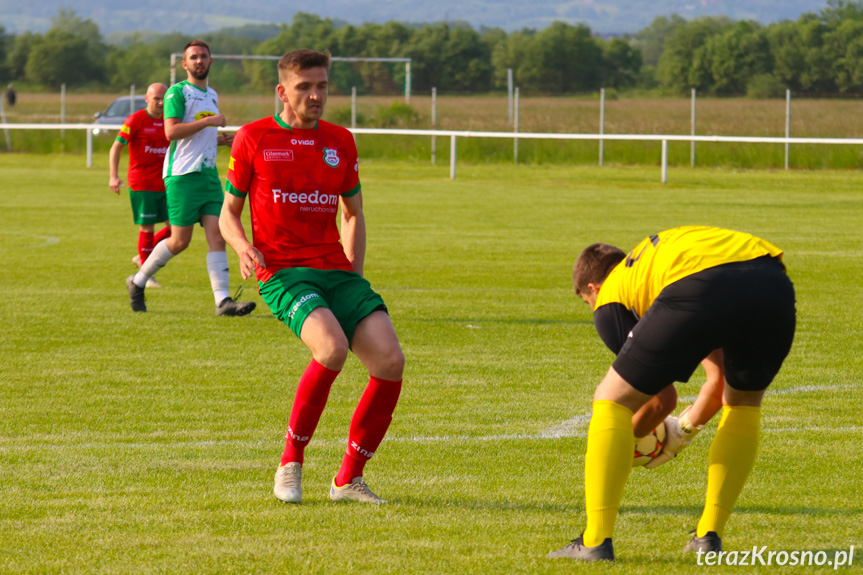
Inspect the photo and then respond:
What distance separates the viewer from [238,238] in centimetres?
514

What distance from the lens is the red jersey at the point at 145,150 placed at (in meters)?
11.3

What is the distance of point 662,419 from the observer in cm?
467

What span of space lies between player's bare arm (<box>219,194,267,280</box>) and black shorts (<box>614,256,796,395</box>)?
172cm

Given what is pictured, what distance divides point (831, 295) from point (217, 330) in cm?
577

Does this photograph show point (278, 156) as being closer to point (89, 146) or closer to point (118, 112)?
point (89, 146)

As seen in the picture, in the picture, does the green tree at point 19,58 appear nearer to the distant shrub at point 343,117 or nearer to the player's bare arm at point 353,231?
the distant shrub at point 343,117

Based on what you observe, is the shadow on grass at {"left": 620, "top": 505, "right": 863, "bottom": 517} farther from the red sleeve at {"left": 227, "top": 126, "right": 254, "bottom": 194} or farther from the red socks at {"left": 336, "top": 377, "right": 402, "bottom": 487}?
the red sleeve at {"left": 227, "top": 126, "right": 254, "bottom": 194}

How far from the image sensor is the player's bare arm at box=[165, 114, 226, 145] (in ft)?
31.6

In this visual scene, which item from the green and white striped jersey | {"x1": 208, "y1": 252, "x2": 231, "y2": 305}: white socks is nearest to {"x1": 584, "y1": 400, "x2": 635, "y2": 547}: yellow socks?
{"x1": 208, "y1": 252, "x2": 231, "y2": 305}: white socks

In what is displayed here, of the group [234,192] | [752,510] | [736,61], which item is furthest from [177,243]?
[736,61]

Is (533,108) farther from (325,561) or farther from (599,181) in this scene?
(325,561)

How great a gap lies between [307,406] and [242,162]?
1115 mm

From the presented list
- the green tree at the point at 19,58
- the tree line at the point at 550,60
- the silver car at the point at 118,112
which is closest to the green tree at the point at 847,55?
the tree line at the point at 550,60

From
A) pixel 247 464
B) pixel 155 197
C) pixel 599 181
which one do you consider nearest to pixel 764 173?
pixel 599 181
